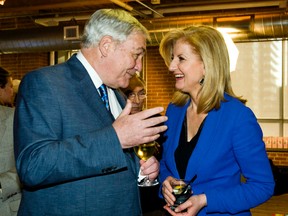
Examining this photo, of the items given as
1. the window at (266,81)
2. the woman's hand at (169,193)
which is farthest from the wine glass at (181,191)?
the window at (266,81)

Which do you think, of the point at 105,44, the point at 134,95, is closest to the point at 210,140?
the point at 105,44

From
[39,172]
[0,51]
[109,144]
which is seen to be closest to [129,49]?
[109,144]

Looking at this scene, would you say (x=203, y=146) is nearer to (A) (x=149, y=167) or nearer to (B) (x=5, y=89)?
(A) (x=149, y=167)

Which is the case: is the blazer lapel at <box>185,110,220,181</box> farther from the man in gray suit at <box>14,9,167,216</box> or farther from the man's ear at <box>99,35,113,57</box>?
the man's ear at <box>99,35,113,57</box>

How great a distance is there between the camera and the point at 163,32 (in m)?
6.61

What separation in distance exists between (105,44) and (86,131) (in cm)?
42

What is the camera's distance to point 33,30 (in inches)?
285

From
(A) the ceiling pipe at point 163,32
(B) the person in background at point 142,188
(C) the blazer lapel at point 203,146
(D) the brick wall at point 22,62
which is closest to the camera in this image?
(C) the blazer lapel at point 203,146

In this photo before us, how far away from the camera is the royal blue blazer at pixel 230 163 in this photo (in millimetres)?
1927

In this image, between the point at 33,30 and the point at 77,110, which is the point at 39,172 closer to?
the point at 77,110

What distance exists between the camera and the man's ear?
1796 millimetres

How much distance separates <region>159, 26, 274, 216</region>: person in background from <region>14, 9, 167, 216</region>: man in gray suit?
244mm

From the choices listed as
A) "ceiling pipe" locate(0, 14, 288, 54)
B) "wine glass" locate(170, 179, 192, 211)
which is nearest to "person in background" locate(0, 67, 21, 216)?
"wine glass" locate(170, 179, 192, 211)

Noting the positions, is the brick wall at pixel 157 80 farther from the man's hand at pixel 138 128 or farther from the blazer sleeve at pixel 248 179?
the man's hand at pixel 138 128
